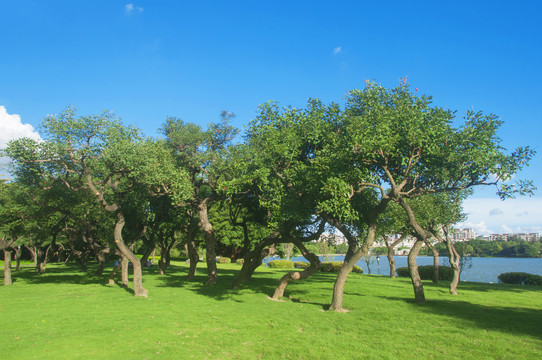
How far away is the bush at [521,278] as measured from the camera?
3471cm

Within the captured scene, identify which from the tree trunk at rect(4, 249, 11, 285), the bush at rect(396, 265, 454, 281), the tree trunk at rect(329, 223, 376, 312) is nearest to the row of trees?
the tree trunk at rect(329, 223, 376, 312)

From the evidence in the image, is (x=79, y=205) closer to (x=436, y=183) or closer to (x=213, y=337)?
(x=213, y=337)

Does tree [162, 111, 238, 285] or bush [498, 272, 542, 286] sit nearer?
tree [162, 111, 238, 285]

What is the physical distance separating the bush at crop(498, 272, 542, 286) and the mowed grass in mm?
18153

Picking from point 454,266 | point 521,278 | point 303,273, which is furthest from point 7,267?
point 521,278

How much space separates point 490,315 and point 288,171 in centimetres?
1090

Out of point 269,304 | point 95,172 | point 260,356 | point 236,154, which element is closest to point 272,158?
point 236,154

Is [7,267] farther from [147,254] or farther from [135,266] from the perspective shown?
[135,266]

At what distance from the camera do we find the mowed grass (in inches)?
378

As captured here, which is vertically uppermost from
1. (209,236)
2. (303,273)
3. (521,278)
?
(209,236)

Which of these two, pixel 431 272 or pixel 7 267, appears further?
pixel 431 272

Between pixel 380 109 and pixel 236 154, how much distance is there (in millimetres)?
9854

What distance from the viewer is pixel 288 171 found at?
18.1m

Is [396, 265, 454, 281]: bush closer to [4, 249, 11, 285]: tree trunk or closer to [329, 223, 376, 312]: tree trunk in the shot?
[329, 223, 376, 312]: tree trunk
